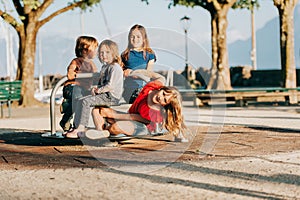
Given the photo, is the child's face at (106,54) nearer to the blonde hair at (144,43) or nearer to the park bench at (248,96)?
the blonde hair at (144,43)

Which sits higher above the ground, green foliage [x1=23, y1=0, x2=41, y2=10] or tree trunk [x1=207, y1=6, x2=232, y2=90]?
green foliage [x1=23, y1=0, x2=41, y2=10]

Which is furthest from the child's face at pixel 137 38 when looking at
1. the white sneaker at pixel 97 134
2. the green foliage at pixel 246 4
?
the green foliage at pixel 246 4

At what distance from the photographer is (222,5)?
2389 centimetres

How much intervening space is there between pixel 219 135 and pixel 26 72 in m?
14.2

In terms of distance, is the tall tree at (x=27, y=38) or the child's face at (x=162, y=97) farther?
the tall tree at (x=27, y=38)

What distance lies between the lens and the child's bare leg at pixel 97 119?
31.8 ft

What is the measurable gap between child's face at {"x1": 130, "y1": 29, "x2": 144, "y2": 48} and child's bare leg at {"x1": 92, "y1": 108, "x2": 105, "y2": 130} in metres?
1.15

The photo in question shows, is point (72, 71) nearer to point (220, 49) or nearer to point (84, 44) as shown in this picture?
point (84, 44)

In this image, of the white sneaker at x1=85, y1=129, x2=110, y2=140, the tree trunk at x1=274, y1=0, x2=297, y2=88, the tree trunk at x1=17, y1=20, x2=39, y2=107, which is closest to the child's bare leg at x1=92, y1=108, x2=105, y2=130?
the white sneaker at x1=85, y1=129, x2=110, y2=140

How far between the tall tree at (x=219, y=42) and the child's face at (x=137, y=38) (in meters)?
13.8

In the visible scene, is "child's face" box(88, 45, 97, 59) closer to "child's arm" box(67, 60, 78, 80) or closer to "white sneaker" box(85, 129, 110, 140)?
"child's arm" box(67, 60, 78, 80)

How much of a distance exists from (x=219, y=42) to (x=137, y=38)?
1430cm

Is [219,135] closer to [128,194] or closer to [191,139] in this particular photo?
[191,139]

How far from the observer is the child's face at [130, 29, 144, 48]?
1009 centimetres
